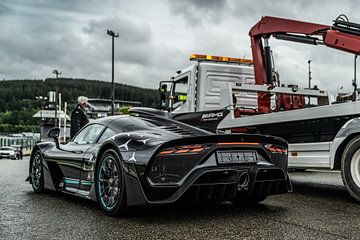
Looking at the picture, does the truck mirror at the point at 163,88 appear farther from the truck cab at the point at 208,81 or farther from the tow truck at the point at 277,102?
the truck cab at the point at 208,81

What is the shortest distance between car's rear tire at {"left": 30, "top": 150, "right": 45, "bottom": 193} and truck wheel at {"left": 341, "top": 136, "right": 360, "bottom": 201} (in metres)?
4.11

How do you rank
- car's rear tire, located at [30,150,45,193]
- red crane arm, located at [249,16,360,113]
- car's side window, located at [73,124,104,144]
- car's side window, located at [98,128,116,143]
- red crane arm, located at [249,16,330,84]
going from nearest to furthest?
car's side window, located at [98,128,116,143], car's side window, located at [73,124,104,144], car's rear tire, located at [30,150,45,193], red crane arm, located at [249,16,360,113], red crane arm, located at [249,16,330,84]

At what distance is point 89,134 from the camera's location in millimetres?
5914

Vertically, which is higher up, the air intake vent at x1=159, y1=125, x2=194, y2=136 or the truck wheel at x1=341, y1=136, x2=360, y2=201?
the air intake vent at x1=159, y1=125, x2=194, y2=136

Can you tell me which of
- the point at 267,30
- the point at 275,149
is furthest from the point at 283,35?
the point at 275,149

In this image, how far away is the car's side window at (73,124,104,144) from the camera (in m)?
5.65

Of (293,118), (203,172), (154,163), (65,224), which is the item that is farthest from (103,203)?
(293,118)

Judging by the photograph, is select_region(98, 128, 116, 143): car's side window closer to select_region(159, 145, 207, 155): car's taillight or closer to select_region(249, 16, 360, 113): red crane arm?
select_region(159, 145, 207, 155): car's taillight

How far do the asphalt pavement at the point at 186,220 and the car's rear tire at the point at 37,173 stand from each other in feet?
1.13

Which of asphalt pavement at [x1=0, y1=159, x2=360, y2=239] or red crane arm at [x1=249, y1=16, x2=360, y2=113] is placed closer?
asphalt pavement at [x1=0, y1=159, x2=360, y2=239]

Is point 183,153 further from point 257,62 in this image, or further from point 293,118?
point 257,62

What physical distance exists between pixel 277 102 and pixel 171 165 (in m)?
5.76

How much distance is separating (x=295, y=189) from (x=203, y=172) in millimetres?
3599

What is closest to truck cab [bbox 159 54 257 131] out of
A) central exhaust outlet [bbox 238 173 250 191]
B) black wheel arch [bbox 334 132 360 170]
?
black wheel arch [bbox 334 132 360 170]
